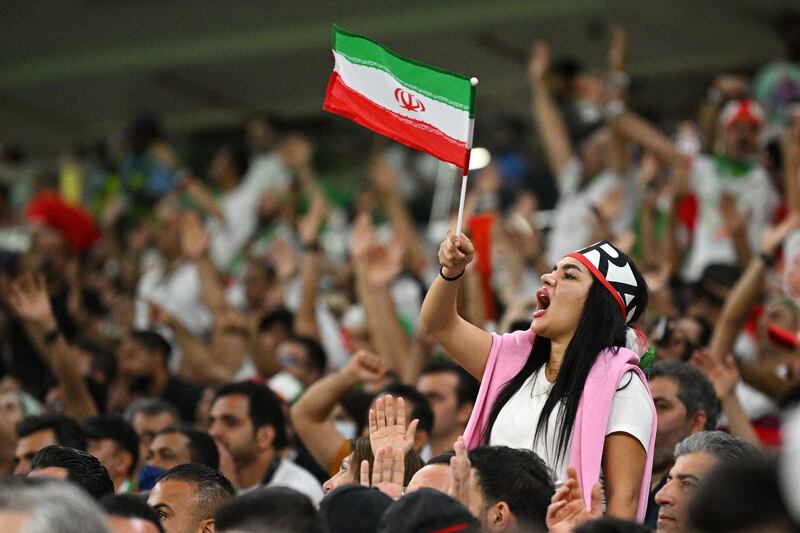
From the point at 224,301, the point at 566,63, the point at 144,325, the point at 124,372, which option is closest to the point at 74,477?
the point at 124,372

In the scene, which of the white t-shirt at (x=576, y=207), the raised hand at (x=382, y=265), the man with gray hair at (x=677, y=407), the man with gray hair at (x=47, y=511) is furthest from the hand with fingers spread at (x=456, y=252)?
the white t-shirt at (x=576, y=207)

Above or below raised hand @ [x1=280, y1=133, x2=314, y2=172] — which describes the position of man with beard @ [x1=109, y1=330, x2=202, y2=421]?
below

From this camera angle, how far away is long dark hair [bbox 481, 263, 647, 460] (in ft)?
13.2

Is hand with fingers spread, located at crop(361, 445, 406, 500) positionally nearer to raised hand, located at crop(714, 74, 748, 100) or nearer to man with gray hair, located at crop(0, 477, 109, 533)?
man with gray hair, located at crop(0, 477, 109, 533)

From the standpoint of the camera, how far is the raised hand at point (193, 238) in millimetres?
8867

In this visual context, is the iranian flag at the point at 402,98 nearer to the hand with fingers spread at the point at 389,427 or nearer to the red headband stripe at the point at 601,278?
the red headband stripe at the point at 601,278

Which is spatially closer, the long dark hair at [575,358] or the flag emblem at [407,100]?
the long dark hair at [575,358]

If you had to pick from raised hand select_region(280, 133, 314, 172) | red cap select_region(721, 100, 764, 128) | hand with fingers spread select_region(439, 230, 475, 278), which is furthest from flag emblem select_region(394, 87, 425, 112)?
raised hand select_region(280, 133, 314, 172)

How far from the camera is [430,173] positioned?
1349 cm

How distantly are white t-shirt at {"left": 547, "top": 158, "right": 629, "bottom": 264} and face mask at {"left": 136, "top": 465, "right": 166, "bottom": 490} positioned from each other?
4.06 m

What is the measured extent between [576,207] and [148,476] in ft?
14.8

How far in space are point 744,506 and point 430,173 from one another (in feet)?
37.5

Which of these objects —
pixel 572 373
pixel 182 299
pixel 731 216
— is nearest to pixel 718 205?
pixel 731 216

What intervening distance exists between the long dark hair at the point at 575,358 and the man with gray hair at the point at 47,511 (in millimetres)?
1665
